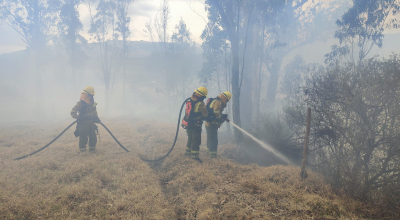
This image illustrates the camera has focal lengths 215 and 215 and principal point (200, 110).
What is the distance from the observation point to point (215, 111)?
24.8 ft

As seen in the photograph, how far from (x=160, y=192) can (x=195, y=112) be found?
2.90m

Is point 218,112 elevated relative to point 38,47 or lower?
lower

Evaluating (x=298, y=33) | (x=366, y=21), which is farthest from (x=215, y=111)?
(x=298, y=33)

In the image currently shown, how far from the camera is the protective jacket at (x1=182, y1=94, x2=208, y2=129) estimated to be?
7012mm

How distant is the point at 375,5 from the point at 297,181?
44.6 ft

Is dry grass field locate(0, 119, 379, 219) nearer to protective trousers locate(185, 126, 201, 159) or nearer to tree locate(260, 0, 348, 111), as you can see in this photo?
protective trousers locate(185, 126, 201, 159)

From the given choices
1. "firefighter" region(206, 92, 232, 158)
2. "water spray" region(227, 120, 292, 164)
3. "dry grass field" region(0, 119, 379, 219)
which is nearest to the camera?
"dry grass field" region(0, 119, 379, 219)

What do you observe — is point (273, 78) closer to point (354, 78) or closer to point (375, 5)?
point (375, 5)

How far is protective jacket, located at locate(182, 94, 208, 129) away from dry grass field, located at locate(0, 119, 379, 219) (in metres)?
1.18

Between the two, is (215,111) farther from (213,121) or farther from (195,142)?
(195,142)

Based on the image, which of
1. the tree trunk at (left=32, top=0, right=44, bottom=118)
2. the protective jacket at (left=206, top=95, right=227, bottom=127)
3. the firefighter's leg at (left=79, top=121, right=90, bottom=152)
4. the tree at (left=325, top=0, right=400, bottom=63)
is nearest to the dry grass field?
the firefighter's leg at (left=79, top=121, right=90, bottom=152)

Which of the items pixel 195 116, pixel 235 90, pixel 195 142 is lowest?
pixel 195 142

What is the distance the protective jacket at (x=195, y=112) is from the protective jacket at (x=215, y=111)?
59 centimetres

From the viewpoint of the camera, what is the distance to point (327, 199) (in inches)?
153
